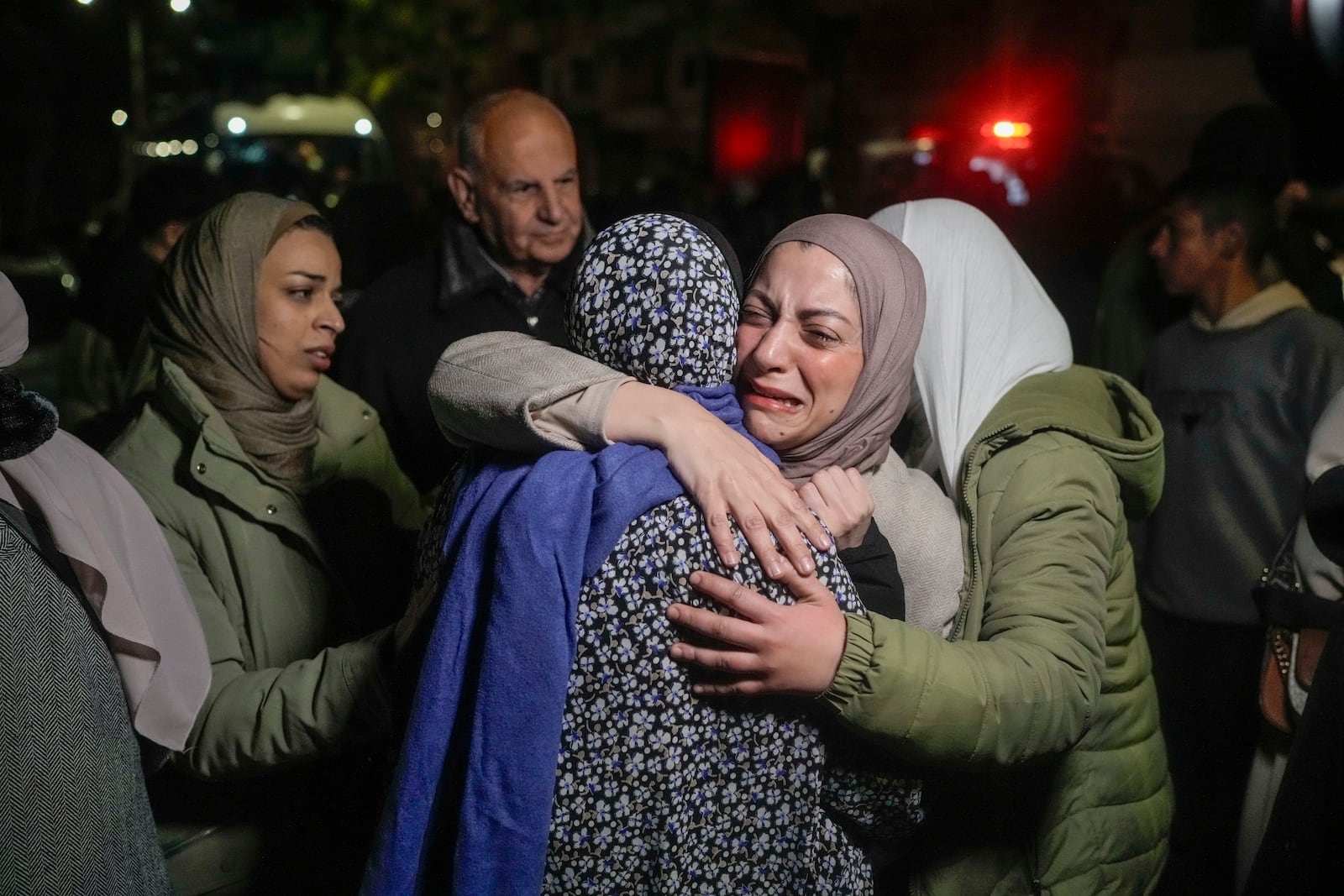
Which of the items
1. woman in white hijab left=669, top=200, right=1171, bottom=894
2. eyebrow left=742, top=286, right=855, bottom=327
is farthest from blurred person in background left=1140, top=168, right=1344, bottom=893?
eyebrow left=742, top=286, right=855, bottom=327

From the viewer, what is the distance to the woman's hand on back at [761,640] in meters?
1.54

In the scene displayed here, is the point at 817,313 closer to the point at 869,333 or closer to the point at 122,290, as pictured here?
the point at 869,333

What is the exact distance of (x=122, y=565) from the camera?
194 cm

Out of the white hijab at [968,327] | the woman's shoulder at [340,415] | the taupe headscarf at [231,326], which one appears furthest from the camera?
the woman's shoulder at [340,415]

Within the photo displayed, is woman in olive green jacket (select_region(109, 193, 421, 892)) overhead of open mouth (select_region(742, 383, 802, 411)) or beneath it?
beneath

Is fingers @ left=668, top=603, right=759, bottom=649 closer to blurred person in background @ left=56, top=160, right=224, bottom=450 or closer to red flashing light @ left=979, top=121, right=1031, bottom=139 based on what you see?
blurred person in background @ left=56, top=160, right=224, bottom=450

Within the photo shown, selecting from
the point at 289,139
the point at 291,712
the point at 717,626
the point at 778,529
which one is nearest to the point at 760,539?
the point at 778,529

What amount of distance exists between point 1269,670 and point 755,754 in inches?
58.5

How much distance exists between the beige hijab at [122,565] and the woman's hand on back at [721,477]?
0.92 meters

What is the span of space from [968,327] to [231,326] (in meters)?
1.64

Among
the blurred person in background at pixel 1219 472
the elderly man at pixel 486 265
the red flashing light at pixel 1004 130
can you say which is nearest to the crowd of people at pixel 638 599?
the elderly man at pixel 486 265

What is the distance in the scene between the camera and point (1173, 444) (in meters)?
3.76

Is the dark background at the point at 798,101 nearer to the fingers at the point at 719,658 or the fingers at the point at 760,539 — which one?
the fingers at the point at 760,539

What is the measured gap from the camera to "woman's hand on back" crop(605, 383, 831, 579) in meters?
1.58
